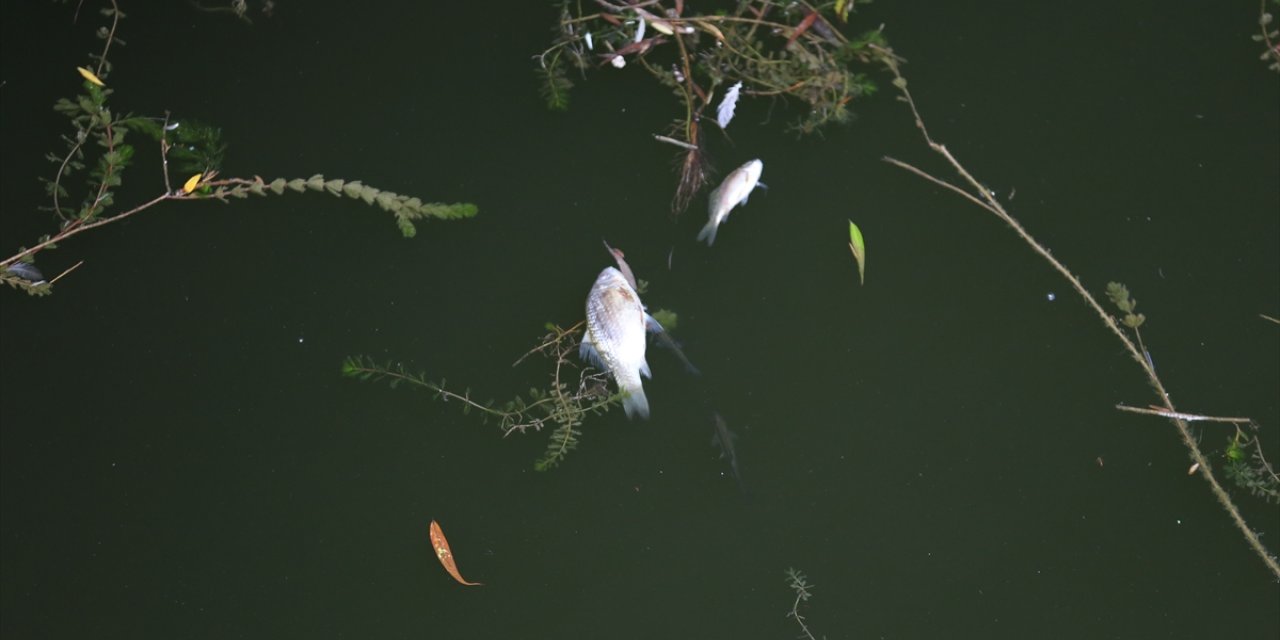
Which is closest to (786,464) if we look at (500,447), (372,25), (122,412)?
(500,447)

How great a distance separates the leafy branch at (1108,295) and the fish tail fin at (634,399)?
2.52ft

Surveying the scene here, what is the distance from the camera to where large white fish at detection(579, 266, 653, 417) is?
207 cm

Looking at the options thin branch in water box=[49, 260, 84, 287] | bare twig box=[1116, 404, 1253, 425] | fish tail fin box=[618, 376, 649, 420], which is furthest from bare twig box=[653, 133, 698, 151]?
thin branch in water box=[49, 260, 84, 287]

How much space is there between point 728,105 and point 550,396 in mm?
766

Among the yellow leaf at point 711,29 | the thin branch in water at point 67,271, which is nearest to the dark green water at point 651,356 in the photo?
the thin branch in water at point 67,271

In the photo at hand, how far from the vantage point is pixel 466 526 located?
219cm

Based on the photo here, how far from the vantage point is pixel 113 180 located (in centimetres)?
212

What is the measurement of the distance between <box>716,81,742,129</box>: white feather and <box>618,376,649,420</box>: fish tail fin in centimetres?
62

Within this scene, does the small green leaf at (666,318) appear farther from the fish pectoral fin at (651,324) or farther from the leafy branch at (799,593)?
the leafy branch at (799,593)

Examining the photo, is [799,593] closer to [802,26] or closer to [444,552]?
[444,552]

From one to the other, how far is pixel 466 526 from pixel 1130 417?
1519 mm

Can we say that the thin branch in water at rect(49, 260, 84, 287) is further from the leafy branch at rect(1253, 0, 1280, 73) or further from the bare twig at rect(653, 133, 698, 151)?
the leafy branch at rect(1253, 0, 1280, 73)

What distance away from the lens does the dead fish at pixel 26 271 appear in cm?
218

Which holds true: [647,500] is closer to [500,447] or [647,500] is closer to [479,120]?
[500,447]
